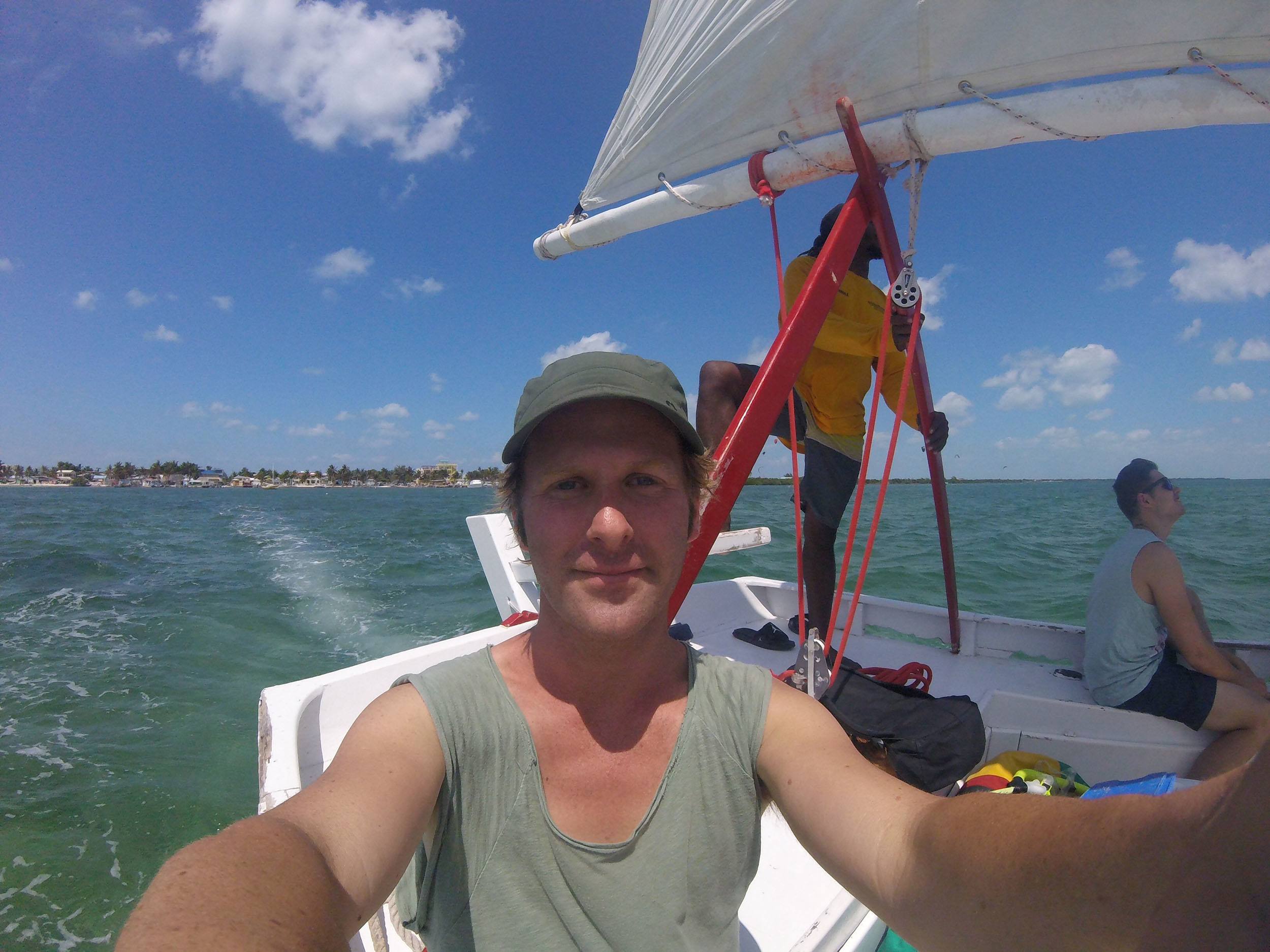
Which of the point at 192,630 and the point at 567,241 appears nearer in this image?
the point at 567,241

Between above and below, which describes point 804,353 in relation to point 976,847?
above

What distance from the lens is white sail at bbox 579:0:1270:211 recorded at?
2.14 m

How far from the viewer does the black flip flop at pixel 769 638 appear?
378cm

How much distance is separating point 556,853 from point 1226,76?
3.01m

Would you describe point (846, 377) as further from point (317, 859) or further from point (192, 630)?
point (192, 630)

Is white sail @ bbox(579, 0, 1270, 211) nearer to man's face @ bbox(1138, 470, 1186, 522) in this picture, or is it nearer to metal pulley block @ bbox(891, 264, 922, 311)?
metal pulley block @ bbox(891, 264, 922, 311)

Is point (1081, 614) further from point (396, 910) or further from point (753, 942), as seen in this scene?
point (396, 910)

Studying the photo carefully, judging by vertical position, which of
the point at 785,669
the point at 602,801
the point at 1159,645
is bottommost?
the point at 785,669

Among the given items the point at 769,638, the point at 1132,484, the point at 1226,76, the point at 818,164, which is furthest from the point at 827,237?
the point at 769,638

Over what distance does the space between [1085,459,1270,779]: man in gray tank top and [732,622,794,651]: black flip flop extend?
1.54m

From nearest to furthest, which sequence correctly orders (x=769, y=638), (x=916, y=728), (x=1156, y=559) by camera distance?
(x=916, y=728)
(x=1156, y=559)
(x=769, y=638)

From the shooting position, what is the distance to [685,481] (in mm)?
1229

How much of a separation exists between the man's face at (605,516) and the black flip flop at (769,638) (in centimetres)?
283

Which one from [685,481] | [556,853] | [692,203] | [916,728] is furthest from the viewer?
[692,203]
